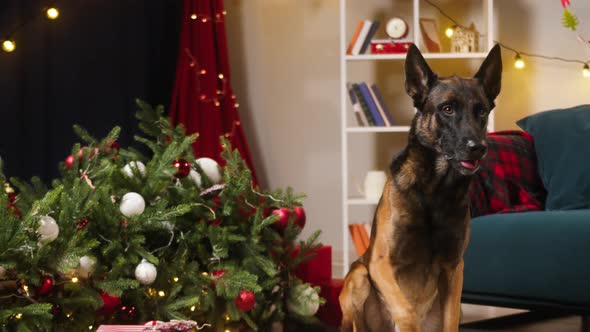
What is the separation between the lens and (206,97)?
14.3ft

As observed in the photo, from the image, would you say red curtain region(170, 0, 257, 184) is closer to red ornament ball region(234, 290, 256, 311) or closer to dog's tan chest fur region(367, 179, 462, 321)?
red ornament ball region(234, 290, 256, 311)

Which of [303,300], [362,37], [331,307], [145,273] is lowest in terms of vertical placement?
[331,307]

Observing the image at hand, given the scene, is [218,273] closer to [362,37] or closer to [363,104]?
[363,104]

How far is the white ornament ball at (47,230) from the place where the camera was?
1.92 m

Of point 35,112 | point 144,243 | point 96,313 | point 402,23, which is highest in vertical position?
point 402,23

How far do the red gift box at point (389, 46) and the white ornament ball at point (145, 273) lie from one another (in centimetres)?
234

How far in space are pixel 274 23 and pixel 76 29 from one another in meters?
1.35

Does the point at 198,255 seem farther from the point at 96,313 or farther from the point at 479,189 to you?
the point at 479,189

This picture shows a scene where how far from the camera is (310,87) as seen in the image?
4641 mm

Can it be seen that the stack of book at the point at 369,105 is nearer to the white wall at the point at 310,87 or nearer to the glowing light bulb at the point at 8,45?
the white wall at the point at 310,87

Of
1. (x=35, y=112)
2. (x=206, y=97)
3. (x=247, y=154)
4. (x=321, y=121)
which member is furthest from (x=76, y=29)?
(x=321, y=121)

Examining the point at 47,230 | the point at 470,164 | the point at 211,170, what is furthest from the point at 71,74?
the point at 470,164

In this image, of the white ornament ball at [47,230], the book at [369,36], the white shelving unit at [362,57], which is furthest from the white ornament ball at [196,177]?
the book at [369,36]

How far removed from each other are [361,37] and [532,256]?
193 centimetres
